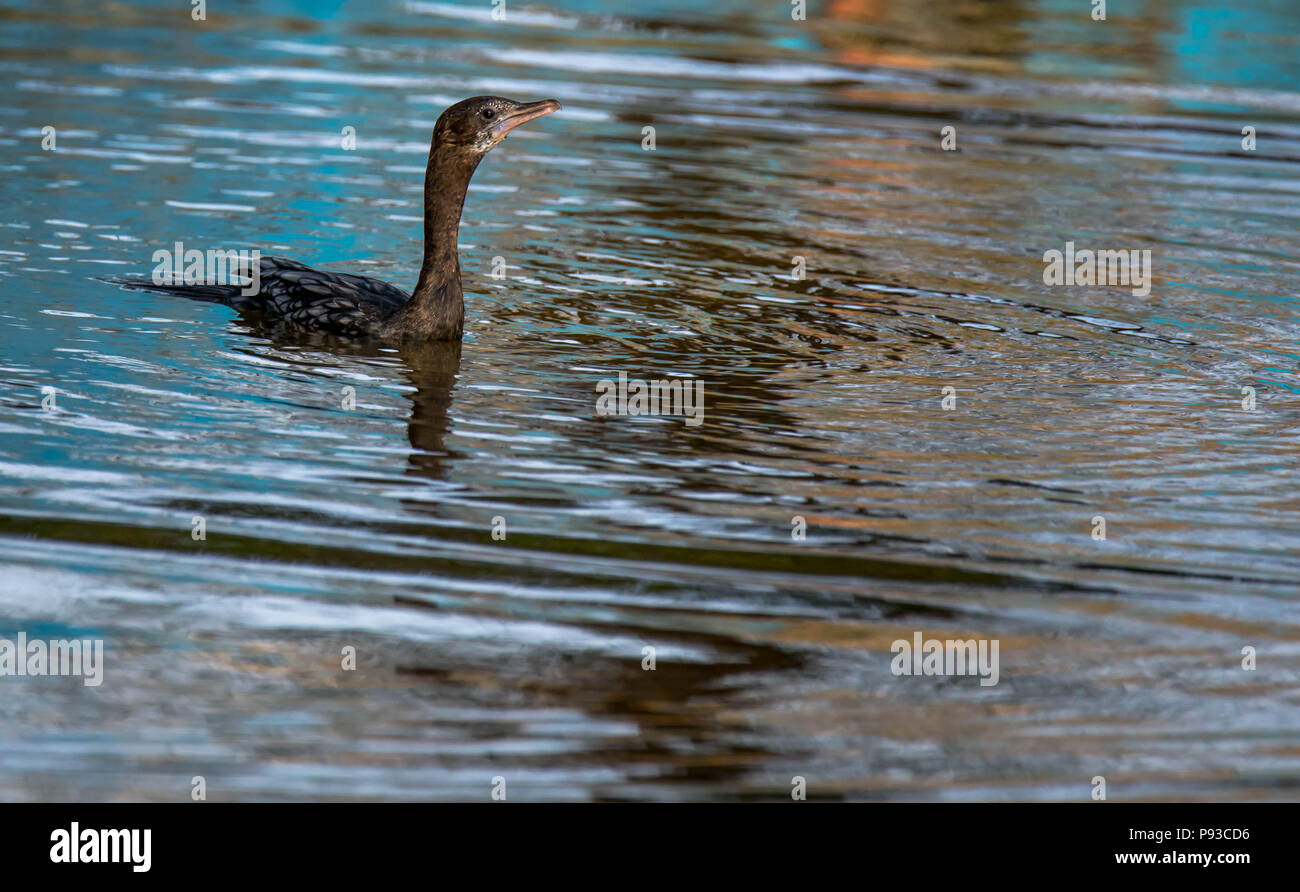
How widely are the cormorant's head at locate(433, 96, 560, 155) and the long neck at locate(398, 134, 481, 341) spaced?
0.09m

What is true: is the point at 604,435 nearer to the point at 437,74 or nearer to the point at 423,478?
the point at 423,478

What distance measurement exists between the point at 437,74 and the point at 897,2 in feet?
30.1

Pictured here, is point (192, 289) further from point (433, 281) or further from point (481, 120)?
point (481, 120)

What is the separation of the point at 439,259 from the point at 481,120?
717mm

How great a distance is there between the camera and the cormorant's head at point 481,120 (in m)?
8.08

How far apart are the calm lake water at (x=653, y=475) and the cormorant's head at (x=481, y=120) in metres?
1.02

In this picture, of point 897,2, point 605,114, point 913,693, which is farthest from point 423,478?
point 897,2

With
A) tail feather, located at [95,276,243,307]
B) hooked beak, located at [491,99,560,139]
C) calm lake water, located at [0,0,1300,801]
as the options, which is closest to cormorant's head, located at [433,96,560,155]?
hooked beak, located at [491,99,560,139]

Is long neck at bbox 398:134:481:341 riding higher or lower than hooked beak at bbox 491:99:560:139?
lower

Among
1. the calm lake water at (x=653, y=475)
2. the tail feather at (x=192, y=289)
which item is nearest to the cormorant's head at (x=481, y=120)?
→ the calm lake water at (x=653, y=475)

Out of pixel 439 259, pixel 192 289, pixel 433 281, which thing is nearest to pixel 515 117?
pixel 439 259

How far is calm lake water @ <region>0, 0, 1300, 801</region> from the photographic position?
4699mm

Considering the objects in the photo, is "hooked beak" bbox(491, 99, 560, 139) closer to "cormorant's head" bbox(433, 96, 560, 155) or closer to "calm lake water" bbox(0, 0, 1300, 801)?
"cormorant's head" bbox(433, 96, 560, 155)
